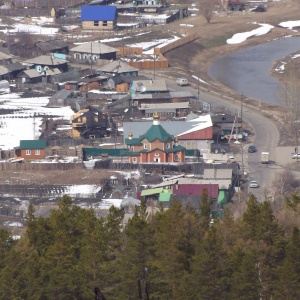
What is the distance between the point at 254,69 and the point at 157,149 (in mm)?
15105

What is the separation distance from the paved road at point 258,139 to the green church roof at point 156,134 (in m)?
1.68

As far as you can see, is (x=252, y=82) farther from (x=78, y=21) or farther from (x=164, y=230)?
A: (x=164, y=230)

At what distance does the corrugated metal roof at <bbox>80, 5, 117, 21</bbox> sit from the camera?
1759 inches

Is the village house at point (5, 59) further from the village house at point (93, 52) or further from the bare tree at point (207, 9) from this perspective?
the bare tree at point (207, 9)

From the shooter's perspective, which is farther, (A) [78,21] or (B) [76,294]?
(A) [78,21]

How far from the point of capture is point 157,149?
79.3 feet

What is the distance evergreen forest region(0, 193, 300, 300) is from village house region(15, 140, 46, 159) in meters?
9.13

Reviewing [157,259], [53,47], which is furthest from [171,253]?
[53,47]

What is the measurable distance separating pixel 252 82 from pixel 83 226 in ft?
69.9

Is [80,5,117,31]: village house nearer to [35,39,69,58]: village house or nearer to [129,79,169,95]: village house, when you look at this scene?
[35,39,69,58]: village house

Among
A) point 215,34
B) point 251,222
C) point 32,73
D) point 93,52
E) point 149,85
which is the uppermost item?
point 215,34

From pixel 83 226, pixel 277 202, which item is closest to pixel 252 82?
pixel 277 202

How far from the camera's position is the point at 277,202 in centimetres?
1966

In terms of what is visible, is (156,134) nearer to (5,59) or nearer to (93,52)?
(93,52)
